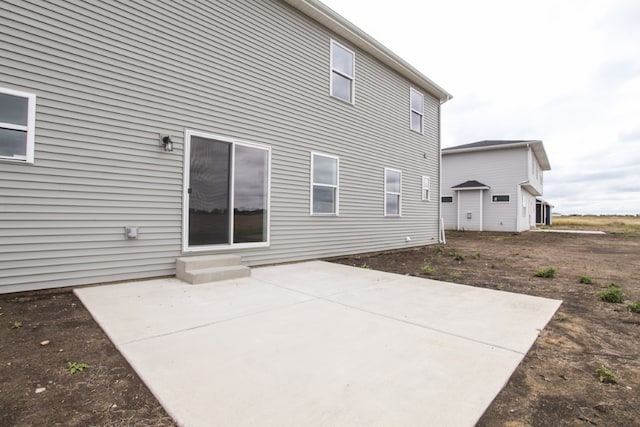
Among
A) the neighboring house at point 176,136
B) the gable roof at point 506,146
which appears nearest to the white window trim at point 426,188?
the neighboring house at point 176,136

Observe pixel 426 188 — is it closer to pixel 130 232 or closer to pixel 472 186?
pixel 130 232

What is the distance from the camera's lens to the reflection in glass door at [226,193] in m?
5.12

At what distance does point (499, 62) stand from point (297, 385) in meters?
17.2

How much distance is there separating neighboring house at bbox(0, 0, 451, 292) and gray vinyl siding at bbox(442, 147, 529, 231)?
13.4m

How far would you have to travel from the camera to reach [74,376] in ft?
6.66

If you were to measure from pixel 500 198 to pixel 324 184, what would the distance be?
1529 centimetres

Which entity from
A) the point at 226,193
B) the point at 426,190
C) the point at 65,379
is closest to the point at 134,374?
the point at 65,379

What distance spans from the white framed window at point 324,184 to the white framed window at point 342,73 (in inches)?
66.5

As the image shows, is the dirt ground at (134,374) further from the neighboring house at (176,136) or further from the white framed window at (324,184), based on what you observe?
the white framed window at (324,184)

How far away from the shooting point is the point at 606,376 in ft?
7.02

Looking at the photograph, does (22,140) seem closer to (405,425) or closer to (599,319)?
(405,425)

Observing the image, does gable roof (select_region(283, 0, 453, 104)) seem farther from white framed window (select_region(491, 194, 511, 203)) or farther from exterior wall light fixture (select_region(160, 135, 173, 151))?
white framed window (select_region(491, 194, 511, 203))

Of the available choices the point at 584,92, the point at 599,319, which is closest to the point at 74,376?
the point at 599,319

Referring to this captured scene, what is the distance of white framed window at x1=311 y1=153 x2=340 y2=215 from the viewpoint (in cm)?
702
